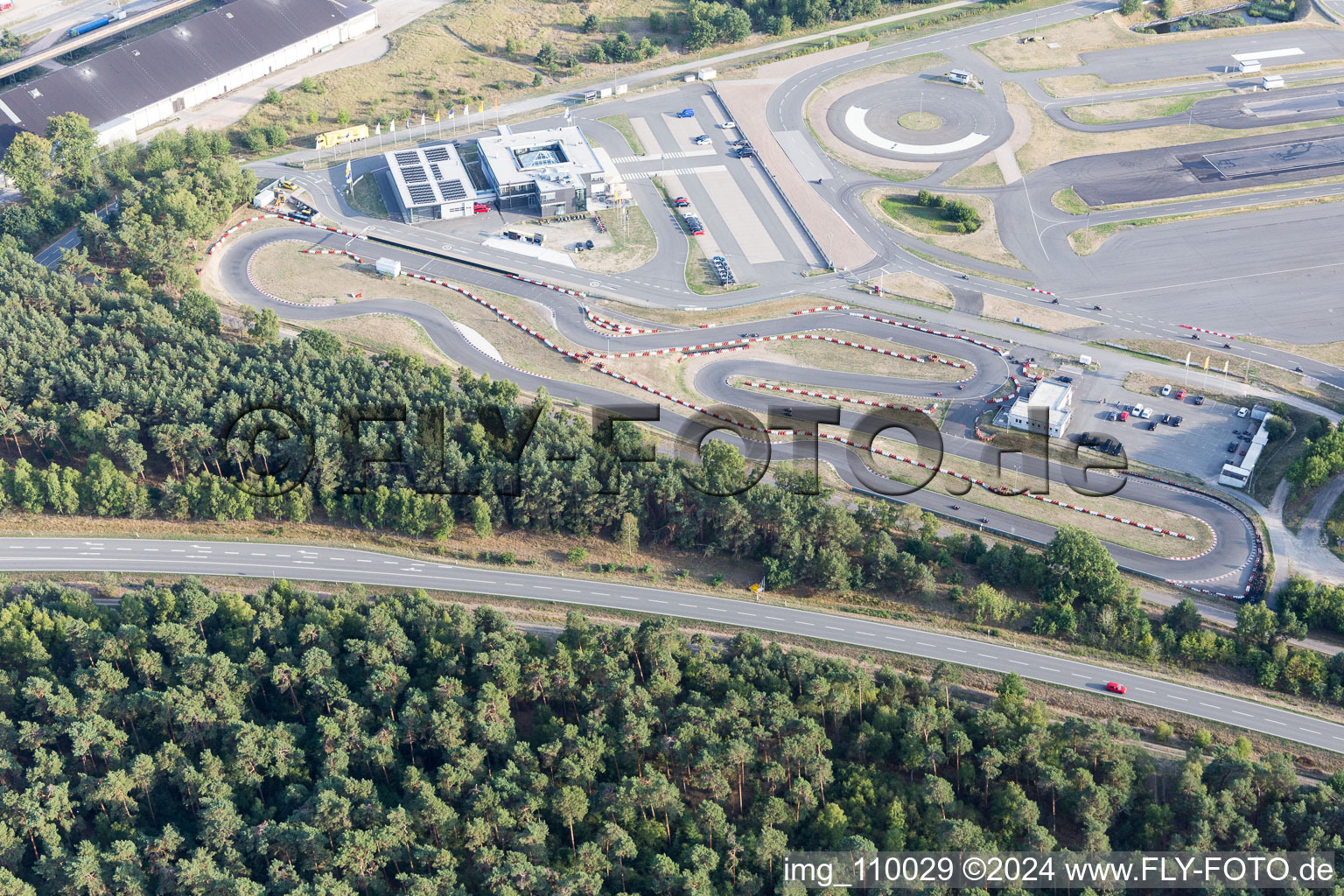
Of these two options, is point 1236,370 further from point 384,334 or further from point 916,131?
point 384,334

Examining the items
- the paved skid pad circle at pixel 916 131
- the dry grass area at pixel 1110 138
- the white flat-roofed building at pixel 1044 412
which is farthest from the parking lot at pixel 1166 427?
the paved skid pad circle at pixel 916 131


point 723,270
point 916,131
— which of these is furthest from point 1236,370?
point 916,131

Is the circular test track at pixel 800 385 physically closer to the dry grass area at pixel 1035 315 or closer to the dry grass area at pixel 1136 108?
the dry grass area at pixel 1035 315

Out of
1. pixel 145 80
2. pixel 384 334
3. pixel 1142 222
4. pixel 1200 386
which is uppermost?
pixel 145 80

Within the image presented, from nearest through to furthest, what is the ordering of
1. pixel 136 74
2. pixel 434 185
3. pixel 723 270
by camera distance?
pixel 723 270 < pixel 434 185 < pixel 136 74

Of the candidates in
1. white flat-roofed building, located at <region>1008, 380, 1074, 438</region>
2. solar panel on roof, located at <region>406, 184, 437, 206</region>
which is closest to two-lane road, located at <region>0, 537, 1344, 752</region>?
white flat-roofed building, located at <region>1008, 380, 1074, 438</region>

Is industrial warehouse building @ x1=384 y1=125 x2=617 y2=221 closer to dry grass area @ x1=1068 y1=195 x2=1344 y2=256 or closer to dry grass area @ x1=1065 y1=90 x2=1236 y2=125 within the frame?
dry grass area @ x1=1068 y1=195 x2=1344 y2=256
